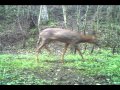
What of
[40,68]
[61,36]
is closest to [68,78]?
[40,68]

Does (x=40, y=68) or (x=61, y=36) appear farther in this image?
(x=61, y=36)

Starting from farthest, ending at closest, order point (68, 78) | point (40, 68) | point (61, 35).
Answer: point (61, 35)
point (40, 68)
point (68, 78)

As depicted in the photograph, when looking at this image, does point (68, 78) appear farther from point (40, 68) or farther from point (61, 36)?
point (61, 36)

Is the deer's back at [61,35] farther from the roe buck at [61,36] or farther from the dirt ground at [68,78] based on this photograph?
the dirt ground at [68,78]

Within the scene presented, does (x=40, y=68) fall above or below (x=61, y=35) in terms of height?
below

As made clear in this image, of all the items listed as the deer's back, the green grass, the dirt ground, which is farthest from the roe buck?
the dirt ground

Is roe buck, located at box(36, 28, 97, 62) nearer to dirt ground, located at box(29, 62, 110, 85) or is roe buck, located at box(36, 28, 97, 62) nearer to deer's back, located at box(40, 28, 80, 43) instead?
deer's back, located at box(40, 28, 80, 43)

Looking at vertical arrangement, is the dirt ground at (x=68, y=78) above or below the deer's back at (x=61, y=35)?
below

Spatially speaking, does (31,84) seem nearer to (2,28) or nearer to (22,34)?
(22,34)

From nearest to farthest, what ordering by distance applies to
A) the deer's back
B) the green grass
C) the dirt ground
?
the dirt ground, the green grass, the deer's back

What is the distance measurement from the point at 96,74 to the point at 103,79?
450 millimetres

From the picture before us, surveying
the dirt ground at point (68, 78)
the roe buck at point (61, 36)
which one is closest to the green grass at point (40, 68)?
the dirt ground at point (68, 78)
